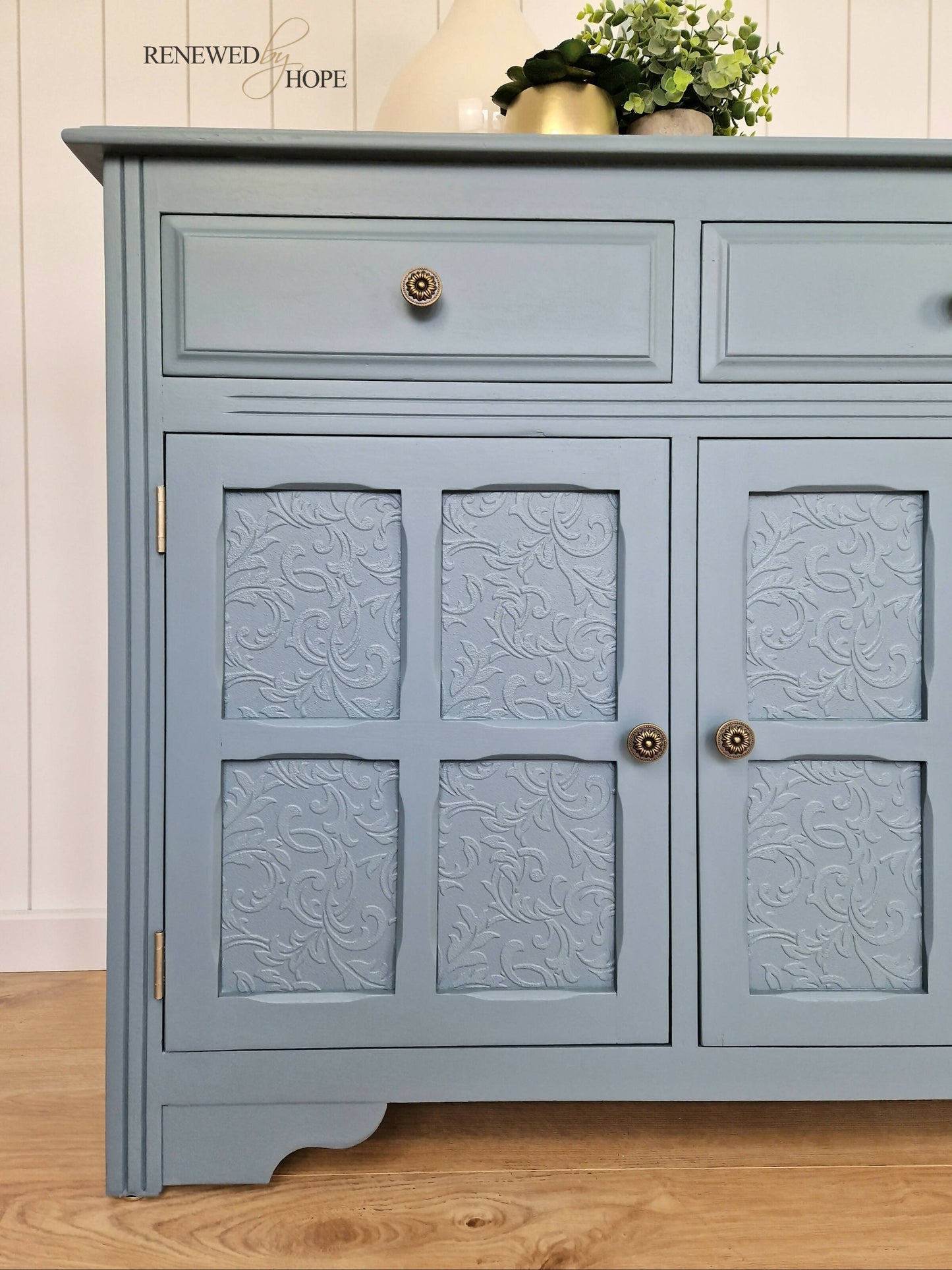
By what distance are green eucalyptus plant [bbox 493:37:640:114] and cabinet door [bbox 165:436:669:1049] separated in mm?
422

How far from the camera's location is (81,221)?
145 cm

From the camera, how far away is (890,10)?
1.48 metres

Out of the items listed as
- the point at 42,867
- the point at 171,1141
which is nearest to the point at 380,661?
the point at 171,1141

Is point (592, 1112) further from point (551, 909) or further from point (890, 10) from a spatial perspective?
point (890, 10)

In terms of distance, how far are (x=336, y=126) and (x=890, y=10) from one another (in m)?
1.00

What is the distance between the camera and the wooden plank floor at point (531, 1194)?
845 millimetres

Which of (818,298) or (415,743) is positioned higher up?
(818,298)

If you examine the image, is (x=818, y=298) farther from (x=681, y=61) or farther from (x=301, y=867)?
(x=301, y=867)

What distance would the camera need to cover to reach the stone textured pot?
3.21 feet

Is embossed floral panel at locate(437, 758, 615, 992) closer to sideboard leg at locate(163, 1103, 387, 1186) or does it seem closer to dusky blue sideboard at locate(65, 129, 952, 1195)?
dusky blue sideboard at locate(65, 129, 952, 1195)

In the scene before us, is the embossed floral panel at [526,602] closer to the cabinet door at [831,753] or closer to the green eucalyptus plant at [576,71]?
the cabinet door at [831,753]

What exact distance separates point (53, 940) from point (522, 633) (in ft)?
3.69

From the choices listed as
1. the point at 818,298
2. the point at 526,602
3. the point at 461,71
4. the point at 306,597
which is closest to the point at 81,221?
the point at 461,71

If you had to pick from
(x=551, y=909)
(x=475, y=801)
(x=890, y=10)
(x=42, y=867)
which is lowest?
(x=42, y=867)
